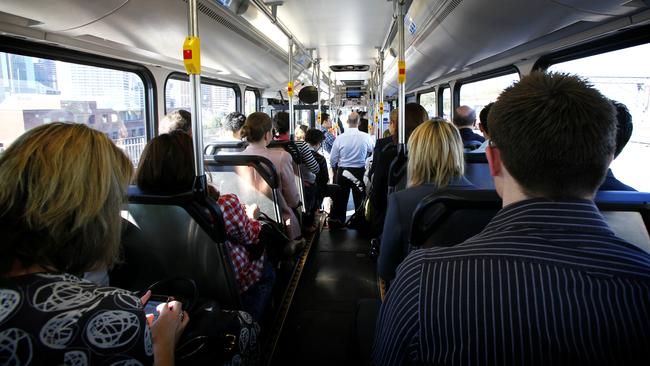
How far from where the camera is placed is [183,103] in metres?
5.37

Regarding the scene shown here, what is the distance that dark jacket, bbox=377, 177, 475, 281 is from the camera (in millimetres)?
2047

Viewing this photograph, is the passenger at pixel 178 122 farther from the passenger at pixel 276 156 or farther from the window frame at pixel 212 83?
the window frame at pixel 212 83

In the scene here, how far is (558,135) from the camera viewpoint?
78cm

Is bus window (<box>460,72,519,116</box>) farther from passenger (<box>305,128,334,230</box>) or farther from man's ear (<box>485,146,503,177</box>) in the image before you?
man's ear (<box>485,146,503,177</box>)

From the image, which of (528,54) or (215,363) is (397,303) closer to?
(215,363)

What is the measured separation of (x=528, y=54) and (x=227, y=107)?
16.9 feet

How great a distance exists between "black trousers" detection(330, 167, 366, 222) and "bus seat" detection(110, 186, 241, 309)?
3.90 metres

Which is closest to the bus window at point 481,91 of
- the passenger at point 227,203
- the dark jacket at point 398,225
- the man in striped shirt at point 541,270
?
the dark jacket at point 398,225

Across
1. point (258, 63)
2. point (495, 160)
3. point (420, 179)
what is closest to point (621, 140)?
point (420, 179)

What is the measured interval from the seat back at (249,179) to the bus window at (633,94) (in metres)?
2.62

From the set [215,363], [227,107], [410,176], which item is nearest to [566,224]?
[215,363]

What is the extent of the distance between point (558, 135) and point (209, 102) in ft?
20.8

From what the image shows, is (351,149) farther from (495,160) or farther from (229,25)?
(495,160)

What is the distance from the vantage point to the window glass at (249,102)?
8102 mm
